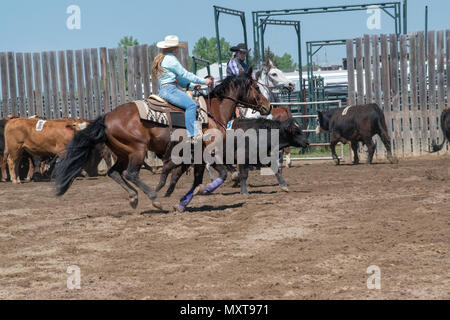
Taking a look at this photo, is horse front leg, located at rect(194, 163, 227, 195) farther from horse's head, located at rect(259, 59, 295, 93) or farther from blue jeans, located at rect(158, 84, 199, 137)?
horse's head, located at rect(259, 59, 295, 93)

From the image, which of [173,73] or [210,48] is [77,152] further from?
[210,48]

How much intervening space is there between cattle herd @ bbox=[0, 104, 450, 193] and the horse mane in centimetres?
625

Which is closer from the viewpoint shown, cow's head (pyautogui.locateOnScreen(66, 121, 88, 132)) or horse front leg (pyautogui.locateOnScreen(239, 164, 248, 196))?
horse front leg (pyautogui.locateOnScreen(239, 164, 248, 196))

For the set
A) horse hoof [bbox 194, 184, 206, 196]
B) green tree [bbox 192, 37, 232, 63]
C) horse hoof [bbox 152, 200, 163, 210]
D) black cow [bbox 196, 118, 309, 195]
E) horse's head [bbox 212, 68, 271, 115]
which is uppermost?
green tree [bbox 192, 37, 232, 63]

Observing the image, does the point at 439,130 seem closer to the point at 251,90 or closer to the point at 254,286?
the point at 251,90

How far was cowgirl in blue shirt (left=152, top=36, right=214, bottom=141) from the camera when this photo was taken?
916 cm

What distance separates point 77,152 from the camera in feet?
29.5

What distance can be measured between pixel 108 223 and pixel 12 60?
13242 millimetres

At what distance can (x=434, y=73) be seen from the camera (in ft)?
62.2

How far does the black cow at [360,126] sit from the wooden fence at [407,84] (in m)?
1.40

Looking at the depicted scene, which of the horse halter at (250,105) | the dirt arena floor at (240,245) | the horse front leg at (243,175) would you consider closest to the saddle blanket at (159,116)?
the horse halter at (250,105)

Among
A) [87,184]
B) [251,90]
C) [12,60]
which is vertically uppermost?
[12,60]

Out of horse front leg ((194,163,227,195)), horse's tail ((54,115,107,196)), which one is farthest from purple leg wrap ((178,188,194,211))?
horse's tail ((54,115,107,196))
